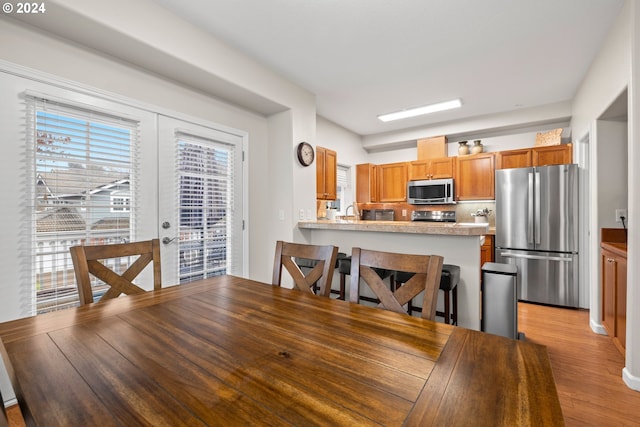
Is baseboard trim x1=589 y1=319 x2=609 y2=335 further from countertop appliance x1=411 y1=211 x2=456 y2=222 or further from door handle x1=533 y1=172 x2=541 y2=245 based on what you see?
countertop appliance x1=411 y1=211 x2=456 y2=222

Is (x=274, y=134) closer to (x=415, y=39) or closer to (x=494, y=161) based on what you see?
(x=415, y=39)

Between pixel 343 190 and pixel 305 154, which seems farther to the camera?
pixel 343 190

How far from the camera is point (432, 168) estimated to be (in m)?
5.14

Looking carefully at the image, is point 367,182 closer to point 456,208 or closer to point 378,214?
point 378,214

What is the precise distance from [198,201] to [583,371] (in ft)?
11.8

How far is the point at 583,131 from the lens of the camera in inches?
131

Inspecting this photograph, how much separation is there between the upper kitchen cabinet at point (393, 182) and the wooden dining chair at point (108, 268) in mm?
4573

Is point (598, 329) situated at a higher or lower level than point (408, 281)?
lower

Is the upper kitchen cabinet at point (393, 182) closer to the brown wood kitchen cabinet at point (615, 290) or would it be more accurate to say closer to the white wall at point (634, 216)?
the brown wood kitchen cabinet at point (615, 290)

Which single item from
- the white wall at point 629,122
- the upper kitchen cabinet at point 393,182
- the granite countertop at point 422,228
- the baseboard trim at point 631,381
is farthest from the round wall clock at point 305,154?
the baseboard trim at point 631,381

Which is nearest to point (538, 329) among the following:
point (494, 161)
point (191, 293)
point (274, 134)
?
point (494, 161)

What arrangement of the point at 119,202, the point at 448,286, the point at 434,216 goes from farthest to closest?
the point at 434,216, the point at 119,202, the point at 448,286

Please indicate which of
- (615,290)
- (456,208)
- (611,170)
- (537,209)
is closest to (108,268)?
(615,290)

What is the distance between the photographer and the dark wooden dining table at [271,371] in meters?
0.63
